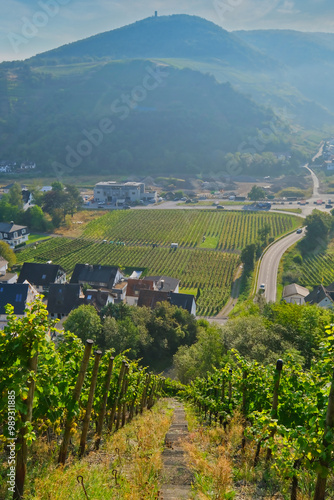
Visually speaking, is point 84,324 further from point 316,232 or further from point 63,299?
point 316,232

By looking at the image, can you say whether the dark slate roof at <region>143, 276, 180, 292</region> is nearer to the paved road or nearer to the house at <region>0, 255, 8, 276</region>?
the paved road

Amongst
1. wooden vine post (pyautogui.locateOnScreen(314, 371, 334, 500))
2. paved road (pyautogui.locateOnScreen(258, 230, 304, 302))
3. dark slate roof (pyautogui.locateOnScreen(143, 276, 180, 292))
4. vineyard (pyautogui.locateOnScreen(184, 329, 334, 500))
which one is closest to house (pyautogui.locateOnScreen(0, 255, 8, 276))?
dark slate roof (pyautogui.locateOnScreen(143, 276, 180, 292))

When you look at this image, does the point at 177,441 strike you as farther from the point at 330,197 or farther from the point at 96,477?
the point at 330,197

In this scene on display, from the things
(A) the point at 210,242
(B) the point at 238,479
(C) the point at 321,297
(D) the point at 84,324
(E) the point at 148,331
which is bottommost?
(E) the point at 148,331

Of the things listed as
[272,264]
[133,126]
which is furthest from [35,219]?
[133,126]

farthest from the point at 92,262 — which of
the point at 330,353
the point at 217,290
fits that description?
the point at 330,353

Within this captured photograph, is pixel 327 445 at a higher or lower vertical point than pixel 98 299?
higher
